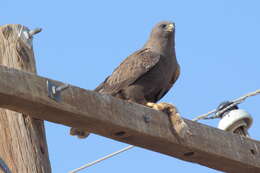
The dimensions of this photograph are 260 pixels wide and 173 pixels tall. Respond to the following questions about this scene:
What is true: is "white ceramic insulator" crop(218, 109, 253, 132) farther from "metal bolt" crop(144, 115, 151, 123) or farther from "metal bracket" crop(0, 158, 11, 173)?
"metal bracket" crop(0, 158, 11, 173)

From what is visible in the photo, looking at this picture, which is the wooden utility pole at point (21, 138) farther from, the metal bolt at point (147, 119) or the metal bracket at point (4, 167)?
the metal bolt at point (147, 119)

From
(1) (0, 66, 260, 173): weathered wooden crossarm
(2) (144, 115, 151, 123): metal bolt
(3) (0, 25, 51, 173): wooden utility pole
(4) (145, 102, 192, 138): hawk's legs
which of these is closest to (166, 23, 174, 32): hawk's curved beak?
(1) (0, 66, 260, 173): weathered wooden crossarm

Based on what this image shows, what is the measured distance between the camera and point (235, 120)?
5637 millimetres

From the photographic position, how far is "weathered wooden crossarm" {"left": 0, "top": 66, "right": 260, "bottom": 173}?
419cm

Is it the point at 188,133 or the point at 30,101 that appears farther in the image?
the point at 188,133

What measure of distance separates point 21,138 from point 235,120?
182 centimetres

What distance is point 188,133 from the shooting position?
4965 mm

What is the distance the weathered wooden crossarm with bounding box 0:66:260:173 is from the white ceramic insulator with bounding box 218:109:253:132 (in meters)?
0.26

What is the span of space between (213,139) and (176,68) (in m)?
2.72

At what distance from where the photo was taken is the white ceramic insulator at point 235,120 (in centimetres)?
564

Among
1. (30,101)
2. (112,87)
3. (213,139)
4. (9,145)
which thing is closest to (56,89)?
(30,101)

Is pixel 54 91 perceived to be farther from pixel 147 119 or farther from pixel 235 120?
pixel 235 120

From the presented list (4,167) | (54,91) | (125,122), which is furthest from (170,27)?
(4,167)

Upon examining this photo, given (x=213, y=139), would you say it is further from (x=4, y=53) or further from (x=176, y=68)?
(x=176, y=68)
